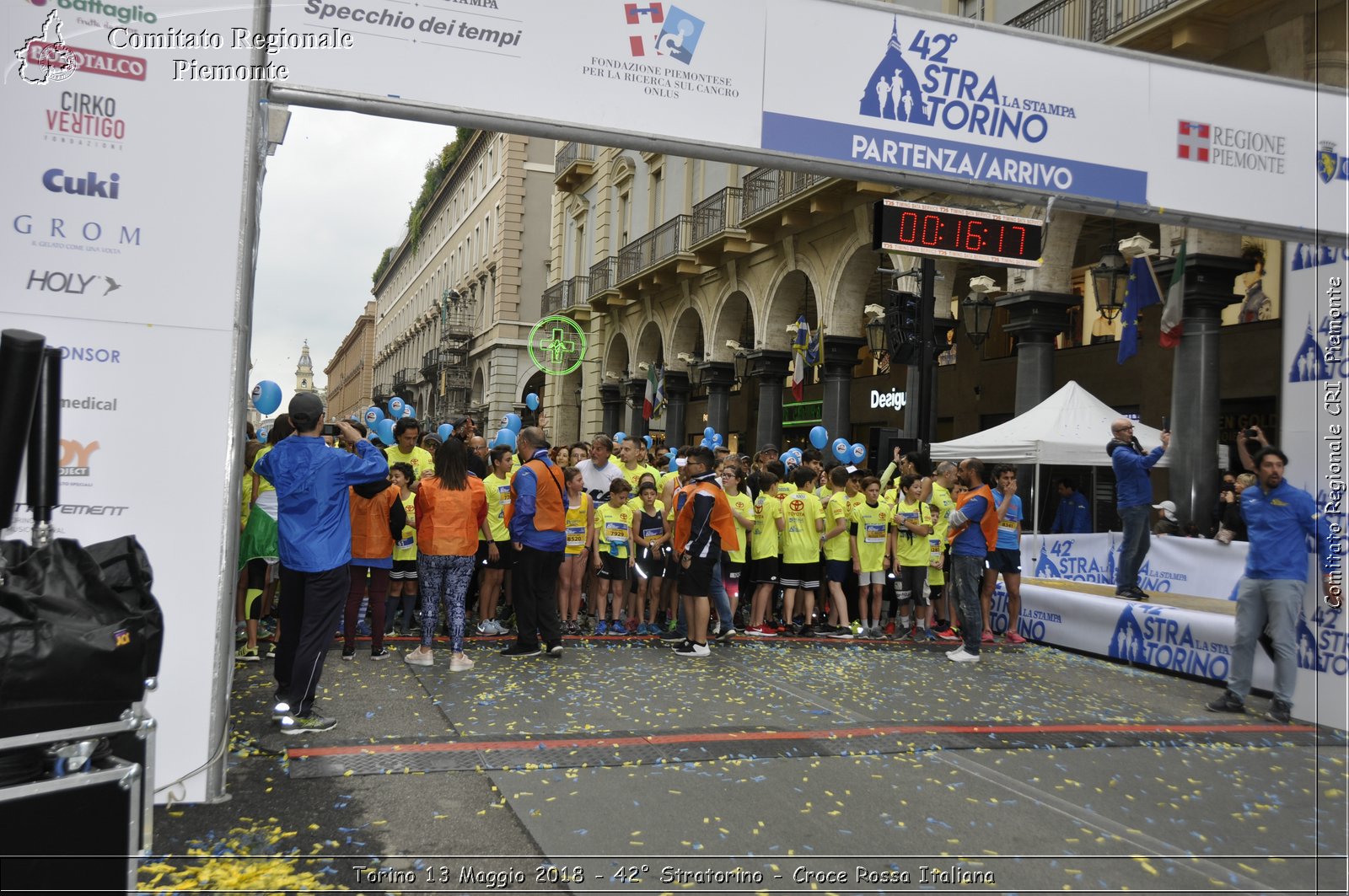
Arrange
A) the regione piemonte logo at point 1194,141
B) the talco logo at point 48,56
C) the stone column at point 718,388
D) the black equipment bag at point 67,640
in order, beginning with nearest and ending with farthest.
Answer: the black equipment bag at point 67,640 → the talco logo at point 48,56 → the regione piemonte logo at point 1194,141 → the stone column at point 718,388

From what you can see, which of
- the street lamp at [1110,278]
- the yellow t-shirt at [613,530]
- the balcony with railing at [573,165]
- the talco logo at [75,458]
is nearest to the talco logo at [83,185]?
the talco logo at [75,458]

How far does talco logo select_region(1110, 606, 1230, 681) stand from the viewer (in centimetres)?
927

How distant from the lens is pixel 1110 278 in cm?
1425

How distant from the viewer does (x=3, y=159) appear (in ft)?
15.4

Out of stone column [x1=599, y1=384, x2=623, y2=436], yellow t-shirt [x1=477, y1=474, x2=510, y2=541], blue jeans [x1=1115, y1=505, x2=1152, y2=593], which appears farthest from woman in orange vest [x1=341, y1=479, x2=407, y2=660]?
stone column [x1=599, y1=384, x2=623, y2=436]

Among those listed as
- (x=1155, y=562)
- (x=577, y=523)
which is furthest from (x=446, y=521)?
(x=1155, y=562)

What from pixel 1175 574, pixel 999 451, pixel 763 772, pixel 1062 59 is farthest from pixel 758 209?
pixel 763 772

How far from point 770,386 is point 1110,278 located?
33.9 ft

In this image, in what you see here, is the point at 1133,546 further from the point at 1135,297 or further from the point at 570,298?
the point at 570,298

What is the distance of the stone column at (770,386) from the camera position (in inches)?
922

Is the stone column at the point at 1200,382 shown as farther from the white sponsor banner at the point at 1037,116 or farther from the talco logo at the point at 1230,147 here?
the talco logo at the point at 1230,147

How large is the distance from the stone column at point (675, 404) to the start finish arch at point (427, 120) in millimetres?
21593

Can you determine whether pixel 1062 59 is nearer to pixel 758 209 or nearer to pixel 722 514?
pixel 722 514

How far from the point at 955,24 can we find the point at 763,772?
204 inches
